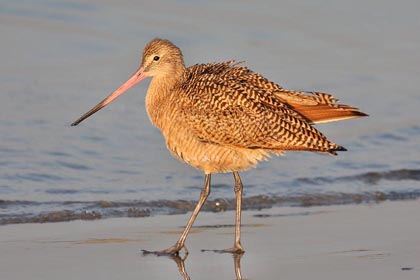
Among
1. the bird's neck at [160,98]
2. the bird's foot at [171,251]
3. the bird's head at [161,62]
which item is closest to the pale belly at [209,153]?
the bird's neck at [160,98]

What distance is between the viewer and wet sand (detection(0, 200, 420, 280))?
873 cm

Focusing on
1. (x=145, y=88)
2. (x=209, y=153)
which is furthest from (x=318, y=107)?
(x=145, y=88)

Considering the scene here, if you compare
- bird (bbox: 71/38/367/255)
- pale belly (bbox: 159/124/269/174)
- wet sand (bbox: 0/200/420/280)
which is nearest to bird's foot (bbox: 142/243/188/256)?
bird (bbox: 71/38/367/255)

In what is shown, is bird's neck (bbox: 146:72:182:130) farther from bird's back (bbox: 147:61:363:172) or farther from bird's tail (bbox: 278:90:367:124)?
bird's tail (bbox: 278:90:367:124)

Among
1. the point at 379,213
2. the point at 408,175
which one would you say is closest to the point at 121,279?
the point at 379,213

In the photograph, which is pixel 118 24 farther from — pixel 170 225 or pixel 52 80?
pixel 170 225

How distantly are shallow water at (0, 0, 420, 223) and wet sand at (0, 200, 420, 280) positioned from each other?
47 cm

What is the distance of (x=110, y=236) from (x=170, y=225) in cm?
75

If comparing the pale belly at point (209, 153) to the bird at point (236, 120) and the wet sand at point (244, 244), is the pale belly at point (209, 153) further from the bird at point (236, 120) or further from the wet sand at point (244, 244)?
the wet sand at point (244, 244)

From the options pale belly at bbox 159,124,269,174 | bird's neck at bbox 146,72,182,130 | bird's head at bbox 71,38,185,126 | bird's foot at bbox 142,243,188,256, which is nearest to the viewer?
bird's foot at bbox 142,243,188,256

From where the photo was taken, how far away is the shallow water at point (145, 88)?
1158 cm

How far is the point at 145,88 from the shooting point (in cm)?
1513

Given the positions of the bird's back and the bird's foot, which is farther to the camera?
the bird's back

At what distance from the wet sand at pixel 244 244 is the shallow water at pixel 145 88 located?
0.47 metres
